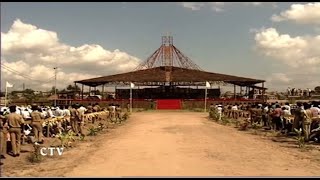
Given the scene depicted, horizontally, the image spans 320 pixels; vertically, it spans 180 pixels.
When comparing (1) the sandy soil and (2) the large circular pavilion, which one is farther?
(2) the large circular pavilion

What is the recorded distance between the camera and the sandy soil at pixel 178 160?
11578mm

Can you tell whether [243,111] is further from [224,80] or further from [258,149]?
[224,80]

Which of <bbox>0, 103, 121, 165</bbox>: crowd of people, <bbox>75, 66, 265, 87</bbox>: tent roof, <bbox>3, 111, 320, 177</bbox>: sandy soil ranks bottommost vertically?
<bbox>3, 111, 320, 177</bbox>: sandy soil

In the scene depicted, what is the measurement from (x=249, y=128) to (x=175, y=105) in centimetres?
3237

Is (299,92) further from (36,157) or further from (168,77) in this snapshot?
(36,157)

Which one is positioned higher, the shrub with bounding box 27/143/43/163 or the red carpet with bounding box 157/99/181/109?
the red carpet with bounding box 157/99/181/109

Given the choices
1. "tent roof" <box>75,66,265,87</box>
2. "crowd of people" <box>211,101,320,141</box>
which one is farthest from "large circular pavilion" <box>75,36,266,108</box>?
"crowd of people" <box>211,101,320,141</box>

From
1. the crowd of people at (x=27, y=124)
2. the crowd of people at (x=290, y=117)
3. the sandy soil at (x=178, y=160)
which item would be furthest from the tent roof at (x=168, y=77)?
the sandy soil at (x=178, y=160)

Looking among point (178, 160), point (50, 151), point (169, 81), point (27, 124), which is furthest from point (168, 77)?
point (178, 160)

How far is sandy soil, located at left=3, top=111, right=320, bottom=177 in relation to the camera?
1158 cm

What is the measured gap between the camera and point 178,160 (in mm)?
13367

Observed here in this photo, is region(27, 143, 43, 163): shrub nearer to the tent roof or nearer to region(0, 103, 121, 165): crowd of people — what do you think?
region(0, 103, 121, 165): crowd of people

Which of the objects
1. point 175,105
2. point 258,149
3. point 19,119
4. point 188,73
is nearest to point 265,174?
point 258,149

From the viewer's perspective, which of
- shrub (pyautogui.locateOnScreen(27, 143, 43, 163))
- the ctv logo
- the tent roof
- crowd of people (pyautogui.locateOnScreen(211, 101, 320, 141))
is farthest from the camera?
the tent roof
